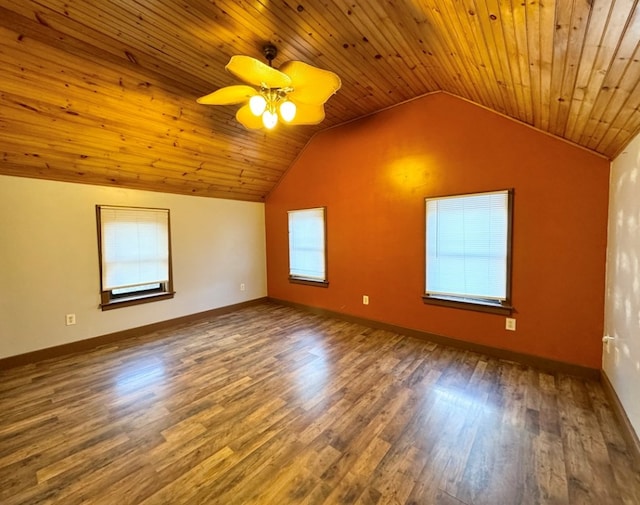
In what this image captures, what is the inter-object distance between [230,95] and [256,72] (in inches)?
18.1

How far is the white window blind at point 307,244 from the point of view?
4691mm

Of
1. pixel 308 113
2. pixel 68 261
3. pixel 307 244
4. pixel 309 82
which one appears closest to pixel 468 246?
pixel 308 113

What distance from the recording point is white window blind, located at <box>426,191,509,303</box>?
3.04 metres

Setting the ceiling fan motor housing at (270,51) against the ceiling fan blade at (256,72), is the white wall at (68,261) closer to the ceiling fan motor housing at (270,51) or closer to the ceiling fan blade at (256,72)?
the ceiling fan motor housing at (270,51)

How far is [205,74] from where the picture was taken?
8.86ft

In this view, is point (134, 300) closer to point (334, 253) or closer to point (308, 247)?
point (308, 247)

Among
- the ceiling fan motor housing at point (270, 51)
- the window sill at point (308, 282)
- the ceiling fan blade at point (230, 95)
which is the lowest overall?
the window sill at point (308, 282)

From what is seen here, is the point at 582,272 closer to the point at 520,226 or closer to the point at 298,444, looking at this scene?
the point at 520,226

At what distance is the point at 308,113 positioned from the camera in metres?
2.49

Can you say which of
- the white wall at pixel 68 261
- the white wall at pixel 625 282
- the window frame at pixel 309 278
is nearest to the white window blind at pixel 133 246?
the white wall at pixel 68 261

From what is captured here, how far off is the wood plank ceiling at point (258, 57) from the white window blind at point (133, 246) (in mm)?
530

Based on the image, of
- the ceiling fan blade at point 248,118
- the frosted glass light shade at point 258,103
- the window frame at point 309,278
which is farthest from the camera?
the window frame at point 309,278

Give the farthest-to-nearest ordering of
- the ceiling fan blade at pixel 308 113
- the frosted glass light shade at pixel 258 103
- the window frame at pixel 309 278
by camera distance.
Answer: the window frame at pixel 309 278
the ceiling fan blade at pixel 308 113
the frosted glass light shade at pixel 258 103

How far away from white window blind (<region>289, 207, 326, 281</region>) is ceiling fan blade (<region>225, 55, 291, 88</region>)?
2662 mm
